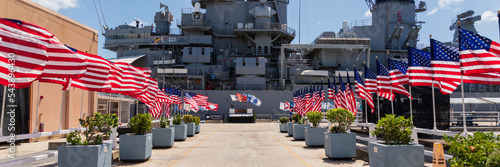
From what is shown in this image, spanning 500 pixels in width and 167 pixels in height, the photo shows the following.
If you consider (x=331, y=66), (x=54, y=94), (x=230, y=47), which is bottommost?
(x=54, y=94)

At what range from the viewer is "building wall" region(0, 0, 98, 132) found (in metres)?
18.4

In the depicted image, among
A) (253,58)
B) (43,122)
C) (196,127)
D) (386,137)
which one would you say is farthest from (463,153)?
(253,58)

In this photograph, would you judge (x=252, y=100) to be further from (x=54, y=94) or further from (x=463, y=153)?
(x=463, y=153)

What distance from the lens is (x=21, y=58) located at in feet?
23.6

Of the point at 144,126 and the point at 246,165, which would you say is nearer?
the point at 246,165

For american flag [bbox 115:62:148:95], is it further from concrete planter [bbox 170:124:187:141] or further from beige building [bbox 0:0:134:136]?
concrete planter [bbox 170:124:187:141]

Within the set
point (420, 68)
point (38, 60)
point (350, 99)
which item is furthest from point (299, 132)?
point (38, 60)

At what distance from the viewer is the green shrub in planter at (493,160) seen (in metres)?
4.36

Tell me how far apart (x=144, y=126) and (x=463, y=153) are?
9942 millimetres

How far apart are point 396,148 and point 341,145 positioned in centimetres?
397

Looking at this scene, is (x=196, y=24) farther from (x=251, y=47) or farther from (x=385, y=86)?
(x=385, y=86)

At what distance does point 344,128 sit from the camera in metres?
12.9

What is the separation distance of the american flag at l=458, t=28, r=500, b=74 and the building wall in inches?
696

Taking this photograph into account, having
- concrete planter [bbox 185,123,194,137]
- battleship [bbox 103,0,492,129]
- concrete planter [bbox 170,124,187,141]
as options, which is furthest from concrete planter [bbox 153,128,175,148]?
battleship [bbox 103,0,492,129]
